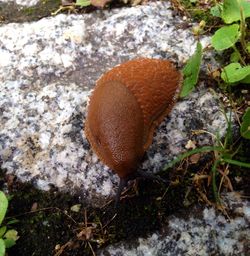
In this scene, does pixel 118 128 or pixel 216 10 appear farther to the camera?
pixel 216 10

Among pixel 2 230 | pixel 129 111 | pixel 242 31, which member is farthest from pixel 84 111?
pixel 242 31

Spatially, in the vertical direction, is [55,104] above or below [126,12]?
below

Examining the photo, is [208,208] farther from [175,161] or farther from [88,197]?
[88,197]

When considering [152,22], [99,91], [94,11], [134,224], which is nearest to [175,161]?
[134,224]

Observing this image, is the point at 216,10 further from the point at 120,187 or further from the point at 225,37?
the point at 120,187

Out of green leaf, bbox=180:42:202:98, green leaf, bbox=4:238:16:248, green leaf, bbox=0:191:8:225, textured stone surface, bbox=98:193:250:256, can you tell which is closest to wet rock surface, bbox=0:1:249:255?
textured stone surface, bbox=98:193:250:256
